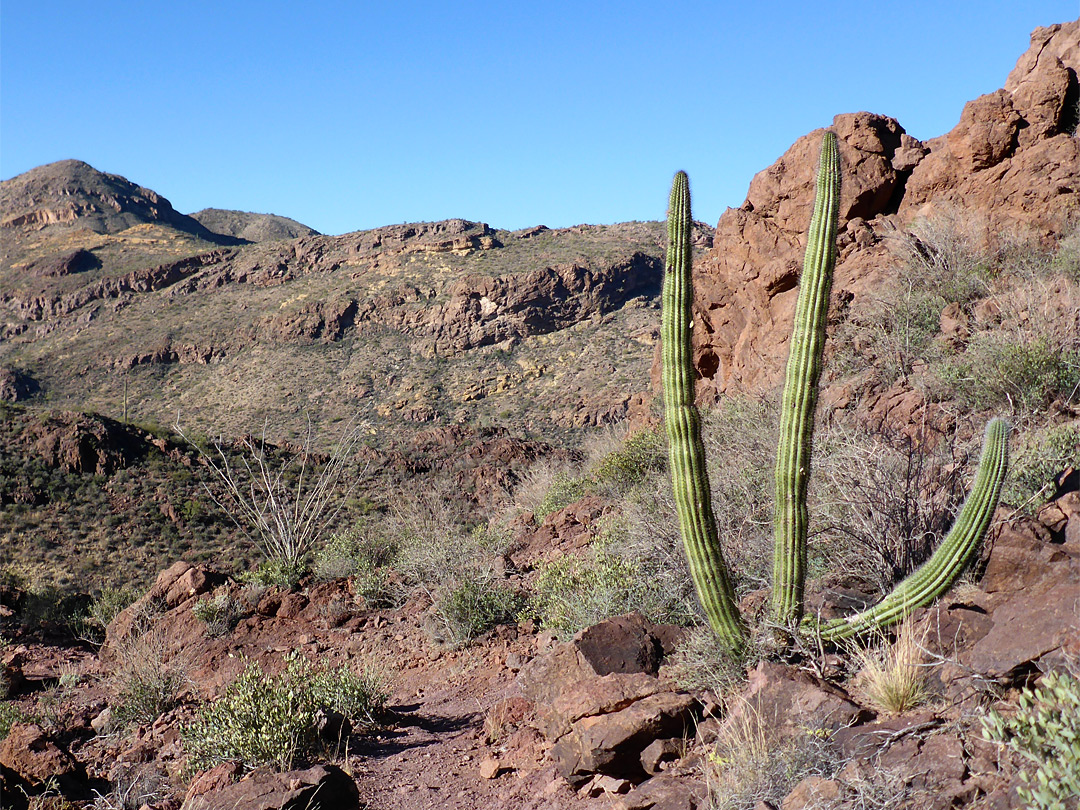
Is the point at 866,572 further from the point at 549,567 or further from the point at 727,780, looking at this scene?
the point at 549,567

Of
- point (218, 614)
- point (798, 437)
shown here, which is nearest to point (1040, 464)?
point (798, 437)

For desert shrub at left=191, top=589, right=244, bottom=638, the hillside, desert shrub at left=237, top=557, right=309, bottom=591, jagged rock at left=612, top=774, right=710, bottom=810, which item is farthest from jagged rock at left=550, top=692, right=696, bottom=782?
desert shrub at left=237, top=557, right=309, bottom=591

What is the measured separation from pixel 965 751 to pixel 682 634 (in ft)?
6.88

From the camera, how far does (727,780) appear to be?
2979 millimetres

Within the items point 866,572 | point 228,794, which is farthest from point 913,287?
point 228,794

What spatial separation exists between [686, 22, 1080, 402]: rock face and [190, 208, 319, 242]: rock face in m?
74.3

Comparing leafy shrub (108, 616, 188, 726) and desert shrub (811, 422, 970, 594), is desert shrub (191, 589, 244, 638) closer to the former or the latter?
leafy shrub (108, 616, 188, 726)

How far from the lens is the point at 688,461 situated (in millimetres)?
4277

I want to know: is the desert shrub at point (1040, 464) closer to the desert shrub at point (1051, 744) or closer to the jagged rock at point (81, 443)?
the desert shrub at point (1051, 744)

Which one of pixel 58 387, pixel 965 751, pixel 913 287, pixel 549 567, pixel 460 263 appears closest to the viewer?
pixel 965 751

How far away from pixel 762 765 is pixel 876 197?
32.9 ft

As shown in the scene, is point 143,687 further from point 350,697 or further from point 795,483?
point 795,483

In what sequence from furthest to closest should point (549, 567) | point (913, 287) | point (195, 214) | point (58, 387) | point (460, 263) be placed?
point (195, 214)
point (460, 263)
point (58, 387)
point (913, 287)
point (549, 567)

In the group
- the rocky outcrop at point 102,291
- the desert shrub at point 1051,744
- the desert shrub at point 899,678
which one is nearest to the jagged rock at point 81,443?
the desert shrub at point 899,678
